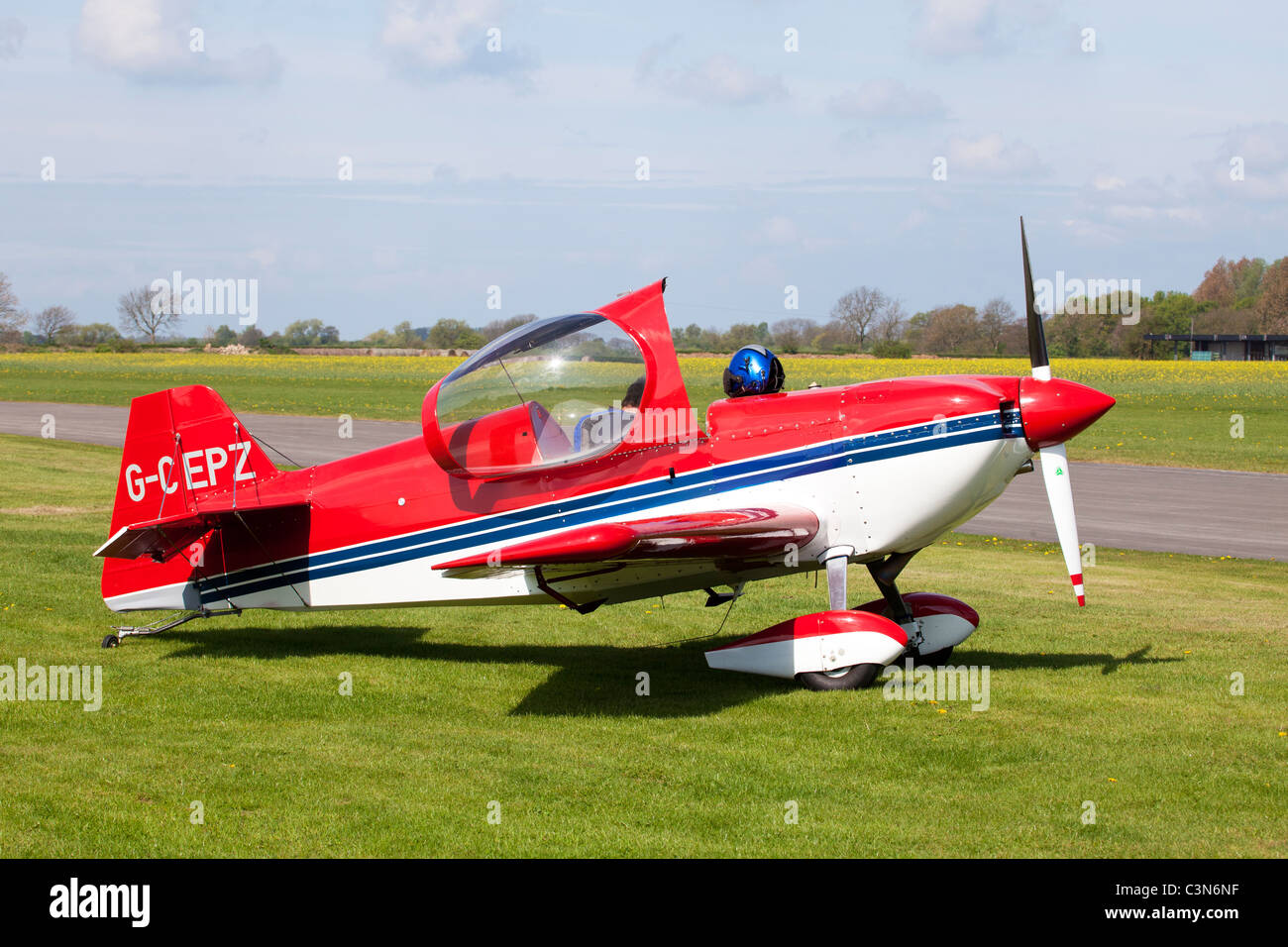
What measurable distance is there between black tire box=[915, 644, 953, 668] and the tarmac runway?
680 centimetres

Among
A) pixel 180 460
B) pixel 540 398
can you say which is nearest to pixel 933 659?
pixel 540 398

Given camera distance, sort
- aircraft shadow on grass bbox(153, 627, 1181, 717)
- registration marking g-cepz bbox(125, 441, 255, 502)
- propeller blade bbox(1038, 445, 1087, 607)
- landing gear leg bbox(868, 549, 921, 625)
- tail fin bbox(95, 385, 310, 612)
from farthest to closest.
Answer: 1. registration marking g-cepz bbox(125, 441, 255, 502)
2. tail fin bbox(95, 385, 310, 612)
3. landing gear leg bbox(868, 549, 921, 625)
4. propeller blade bbox(1038, 445, 1087, 607)
5. aircraft shadow on grass bbox(153, 627, 1181, 717)

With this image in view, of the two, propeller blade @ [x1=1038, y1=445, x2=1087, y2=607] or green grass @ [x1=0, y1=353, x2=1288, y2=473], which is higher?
green grass @ [x1=0, y1=353, x2=1288, y2=473]

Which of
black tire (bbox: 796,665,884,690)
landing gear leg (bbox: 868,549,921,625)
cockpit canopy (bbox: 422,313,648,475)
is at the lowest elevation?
black tire (bbox: 796,665,884,690)

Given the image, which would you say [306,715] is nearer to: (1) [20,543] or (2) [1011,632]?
(2) [1011,632]

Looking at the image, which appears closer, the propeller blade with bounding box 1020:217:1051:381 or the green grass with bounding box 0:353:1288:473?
the propeller blade with bounding box 1020:217:1051:381

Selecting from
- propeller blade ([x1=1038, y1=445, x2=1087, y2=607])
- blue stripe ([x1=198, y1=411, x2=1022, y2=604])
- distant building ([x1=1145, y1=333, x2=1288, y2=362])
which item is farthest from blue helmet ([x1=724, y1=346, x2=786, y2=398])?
distant building ([x1=1145, y1=333, x2=1288, y2=362])

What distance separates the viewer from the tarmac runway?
60.1 ft

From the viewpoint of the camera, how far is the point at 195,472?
10.4 m

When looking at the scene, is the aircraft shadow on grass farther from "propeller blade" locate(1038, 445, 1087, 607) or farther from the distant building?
the distant building

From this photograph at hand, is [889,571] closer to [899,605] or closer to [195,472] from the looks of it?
[899,605]

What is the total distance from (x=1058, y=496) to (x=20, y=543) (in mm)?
13273

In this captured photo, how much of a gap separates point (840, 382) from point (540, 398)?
4431 cm

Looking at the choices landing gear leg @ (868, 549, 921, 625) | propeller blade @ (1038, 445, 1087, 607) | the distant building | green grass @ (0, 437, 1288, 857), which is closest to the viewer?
green grass @ (0, 437, 1288, 857)
